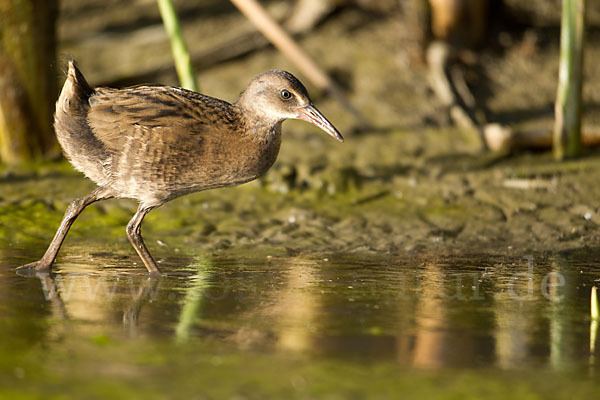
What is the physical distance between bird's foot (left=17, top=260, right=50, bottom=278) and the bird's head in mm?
1647

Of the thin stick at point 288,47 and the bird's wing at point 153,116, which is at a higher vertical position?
the thin stick at point 288,47

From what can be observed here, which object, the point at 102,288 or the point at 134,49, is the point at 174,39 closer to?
the point at 102,288

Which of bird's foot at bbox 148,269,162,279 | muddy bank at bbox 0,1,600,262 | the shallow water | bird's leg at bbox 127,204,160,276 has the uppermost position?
muddy bank at bbox 0,1,600,262

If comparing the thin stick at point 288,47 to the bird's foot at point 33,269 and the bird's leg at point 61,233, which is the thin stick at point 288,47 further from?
the bird's foot at point 33,269

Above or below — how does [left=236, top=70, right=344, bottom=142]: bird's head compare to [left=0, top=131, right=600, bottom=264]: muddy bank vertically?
above

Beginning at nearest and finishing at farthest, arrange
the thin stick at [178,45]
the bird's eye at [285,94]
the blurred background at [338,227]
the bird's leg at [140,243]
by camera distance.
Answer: the blurred background at [338,227], the bird's leg at [140,243], the bird's eye at [285,94], the thin stick at [178,45]

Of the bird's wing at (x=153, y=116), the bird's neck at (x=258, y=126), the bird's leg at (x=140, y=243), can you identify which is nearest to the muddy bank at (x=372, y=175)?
the bird's leg at (x=140, y=243)

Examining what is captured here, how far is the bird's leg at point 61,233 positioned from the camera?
17.9 ft

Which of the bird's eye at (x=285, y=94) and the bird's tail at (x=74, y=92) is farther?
the bird's eye at (x=285, y=94)

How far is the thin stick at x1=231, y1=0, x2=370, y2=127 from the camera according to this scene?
816cm

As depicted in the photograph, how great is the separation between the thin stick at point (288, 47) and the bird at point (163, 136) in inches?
93.1

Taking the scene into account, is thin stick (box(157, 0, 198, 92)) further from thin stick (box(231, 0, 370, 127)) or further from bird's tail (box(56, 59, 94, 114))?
bird's tail (box(56, 59, 94, 114))

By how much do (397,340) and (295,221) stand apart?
10.0ft

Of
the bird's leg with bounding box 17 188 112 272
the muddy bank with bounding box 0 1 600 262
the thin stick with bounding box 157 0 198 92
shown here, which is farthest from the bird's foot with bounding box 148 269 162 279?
the thin stick with bounding box 157 0 198 92
